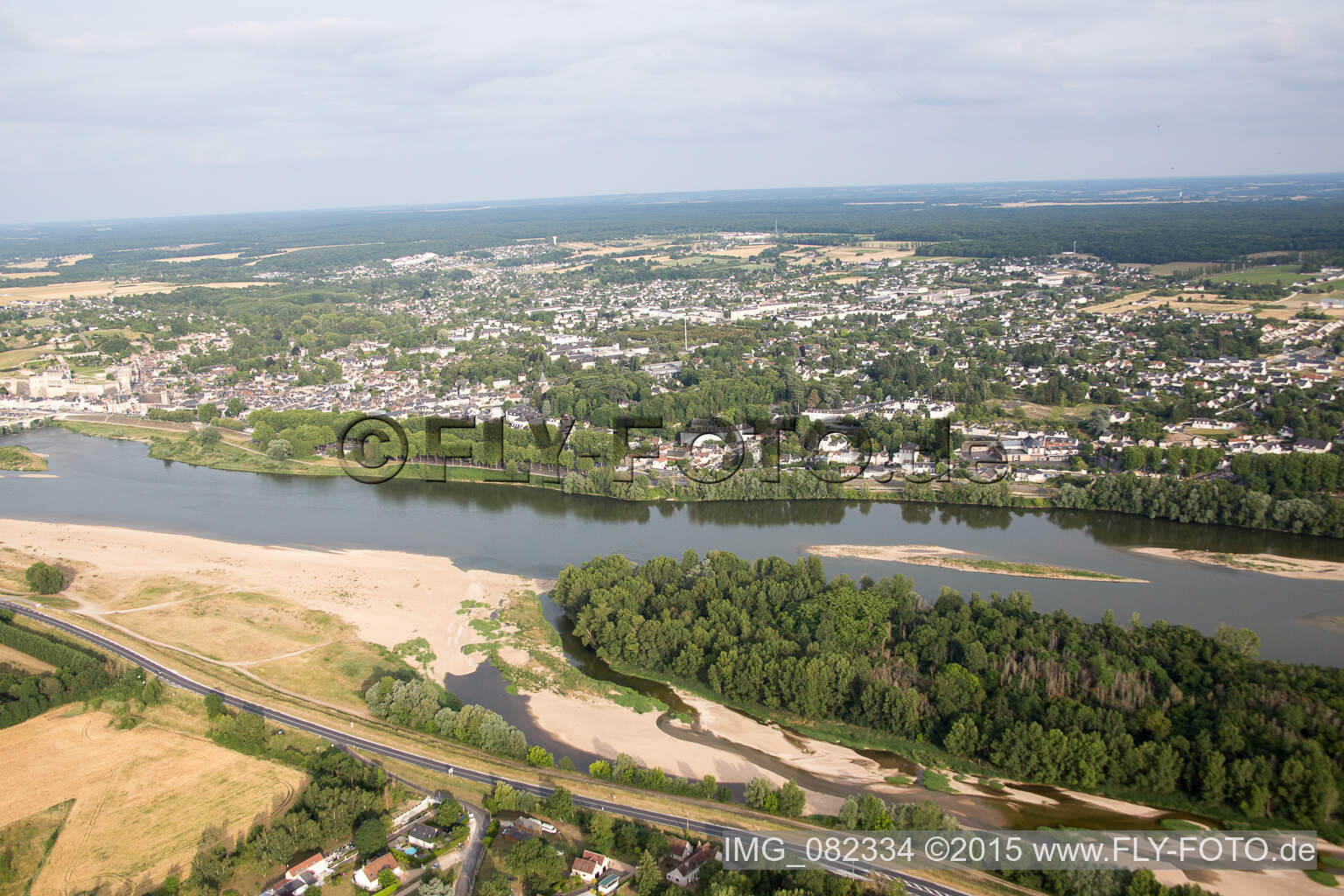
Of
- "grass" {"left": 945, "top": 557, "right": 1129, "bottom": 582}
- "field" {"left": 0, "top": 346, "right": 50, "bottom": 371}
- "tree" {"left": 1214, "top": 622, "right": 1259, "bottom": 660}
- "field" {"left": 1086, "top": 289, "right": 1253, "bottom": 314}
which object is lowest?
"grass" {"left": 945, "top": 557, "right": 1129, "bottom": 582}

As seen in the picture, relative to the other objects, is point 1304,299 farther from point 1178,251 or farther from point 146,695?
point 146,695

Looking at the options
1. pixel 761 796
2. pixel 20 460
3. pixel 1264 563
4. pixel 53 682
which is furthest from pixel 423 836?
pixel 20 460

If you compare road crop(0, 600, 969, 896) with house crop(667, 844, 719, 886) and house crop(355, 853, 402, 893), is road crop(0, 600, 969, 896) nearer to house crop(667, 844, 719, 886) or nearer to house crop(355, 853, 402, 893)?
house crop(667, 844, 719, 886)

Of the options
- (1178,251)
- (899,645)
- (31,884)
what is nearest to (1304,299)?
(1178,251)

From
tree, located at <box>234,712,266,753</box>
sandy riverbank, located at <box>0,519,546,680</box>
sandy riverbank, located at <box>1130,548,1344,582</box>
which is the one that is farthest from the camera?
sandy riverbank, located at <box>1130,548,1344,582</box>

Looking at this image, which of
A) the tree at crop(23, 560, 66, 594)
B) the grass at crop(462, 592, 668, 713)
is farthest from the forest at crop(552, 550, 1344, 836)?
the tree at crop(23, 560, 66, 594)

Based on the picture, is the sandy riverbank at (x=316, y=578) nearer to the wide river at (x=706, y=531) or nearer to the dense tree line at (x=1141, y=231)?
the wide river at (x=706, y=531)

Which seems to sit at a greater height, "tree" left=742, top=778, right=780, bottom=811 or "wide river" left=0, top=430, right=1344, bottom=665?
"wide river" left=0, top=430, right=1344, bottom=665

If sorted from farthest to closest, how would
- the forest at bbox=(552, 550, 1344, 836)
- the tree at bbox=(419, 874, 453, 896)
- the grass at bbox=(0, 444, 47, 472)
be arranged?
the grass at bbox=(0, 444, 47, 472) < the forest at bbox=(552, 550, 1344, 836) < the tree at bbox=(419, 874, 453, 896)

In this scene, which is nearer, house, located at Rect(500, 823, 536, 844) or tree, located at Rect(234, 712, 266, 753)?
house, located at Rect(500, 823, 536, 844)
